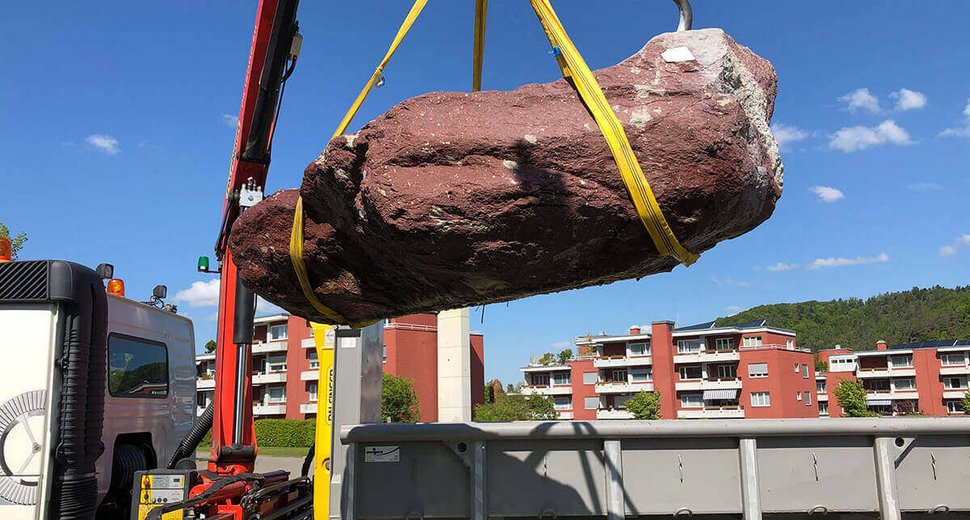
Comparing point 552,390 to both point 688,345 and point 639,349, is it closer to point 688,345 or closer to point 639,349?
point 639,349

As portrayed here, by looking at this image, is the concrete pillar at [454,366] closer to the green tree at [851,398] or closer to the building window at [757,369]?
the building window at [757,369]

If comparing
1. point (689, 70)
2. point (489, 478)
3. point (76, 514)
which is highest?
point (689, 70)

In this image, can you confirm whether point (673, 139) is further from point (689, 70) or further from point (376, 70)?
point (376, 70)

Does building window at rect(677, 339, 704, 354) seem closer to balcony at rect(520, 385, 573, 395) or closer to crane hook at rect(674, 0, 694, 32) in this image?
balcony at rect(520, 385, 573, 395)

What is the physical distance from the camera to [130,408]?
5.89 meters

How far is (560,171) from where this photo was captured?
6.95 feet

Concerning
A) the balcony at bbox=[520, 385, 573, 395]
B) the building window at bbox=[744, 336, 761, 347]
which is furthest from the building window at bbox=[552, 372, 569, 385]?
the building window at bbox=[744, 336, 761, 347]

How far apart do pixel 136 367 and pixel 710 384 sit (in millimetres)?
56538

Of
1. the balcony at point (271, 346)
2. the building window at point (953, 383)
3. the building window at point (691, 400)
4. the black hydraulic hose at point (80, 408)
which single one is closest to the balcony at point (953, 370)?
the building window at point (953, 383)

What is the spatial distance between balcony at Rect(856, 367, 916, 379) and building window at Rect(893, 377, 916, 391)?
0.59 metres

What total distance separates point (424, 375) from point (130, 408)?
1457 inches

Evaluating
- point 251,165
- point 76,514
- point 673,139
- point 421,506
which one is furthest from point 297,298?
point 251,165

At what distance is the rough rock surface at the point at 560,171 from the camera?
2.08 meters

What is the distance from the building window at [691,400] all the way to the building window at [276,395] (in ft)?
106
